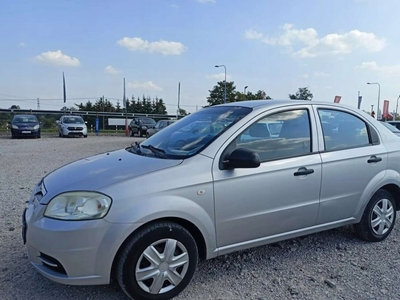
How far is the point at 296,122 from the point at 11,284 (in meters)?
3.09

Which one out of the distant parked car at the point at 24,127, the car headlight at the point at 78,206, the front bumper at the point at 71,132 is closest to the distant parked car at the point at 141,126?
the front bumper at the point at 71,132

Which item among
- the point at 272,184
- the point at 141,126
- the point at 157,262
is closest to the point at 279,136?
the point at 272,184

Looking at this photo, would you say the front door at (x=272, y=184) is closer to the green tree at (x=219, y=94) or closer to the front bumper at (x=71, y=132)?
the front bumper at (x=71, y=132)

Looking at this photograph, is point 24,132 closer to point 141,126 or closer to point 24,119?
point 24,119

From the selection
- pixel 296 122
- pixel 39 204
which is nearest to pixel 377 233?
pixel 296 122

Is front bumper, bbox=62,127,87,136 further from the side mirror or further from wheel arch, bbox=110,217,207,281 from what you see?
the side mirror

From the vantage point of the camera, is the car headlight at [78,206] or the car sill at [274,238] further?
the car sill at [274,238]

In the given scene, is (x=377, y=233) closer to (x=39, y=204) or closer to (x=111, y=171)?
(x=111, y=171)

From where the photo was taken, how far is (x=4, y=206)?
16.6ft

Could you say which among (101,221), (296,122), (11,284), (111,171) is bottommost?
(11,284)

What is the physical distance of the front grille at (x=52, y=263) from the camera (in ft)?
8.03

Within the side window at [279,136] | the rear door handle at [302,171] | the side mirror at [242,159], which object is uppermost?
the side window at [279,136]

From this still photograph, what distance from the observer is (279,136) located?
327 centimetres

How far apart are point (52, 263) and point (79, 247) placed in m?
0.30
